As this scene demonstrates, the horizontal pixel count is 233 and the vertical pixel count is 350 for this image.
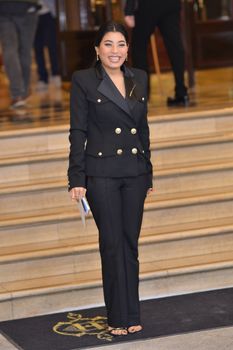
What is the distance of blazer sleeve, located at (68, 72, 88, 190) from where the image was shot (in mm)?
6016

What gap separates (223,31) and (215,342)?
7.39 m

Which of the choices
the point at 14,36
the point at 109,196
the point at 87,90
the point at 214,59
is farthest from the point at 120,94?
the point at 214,59

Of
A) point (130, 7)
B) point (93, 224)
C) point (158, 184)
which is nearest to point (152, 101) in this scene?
point (130, 7)

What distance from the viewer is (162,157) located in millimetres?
8344

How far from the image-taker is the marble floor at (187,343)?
6043mm

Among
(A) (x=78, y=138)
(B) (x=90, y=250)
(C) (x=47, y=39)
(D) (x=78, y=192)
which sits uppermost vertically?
(A) (x=78, y=138)

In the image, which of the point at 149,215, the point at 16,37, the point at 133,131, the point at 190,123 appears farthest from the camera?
the point at 16,37

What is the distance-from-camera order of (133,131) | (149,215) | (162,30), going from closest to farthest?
1. (133,131)
2. (149,215)
3. (162,30)

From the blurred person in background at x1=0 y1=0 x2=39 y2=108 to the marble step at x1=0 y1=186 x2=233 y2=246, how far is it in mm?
2663

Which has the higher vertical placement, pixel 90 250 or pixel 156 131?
pixel 156 131

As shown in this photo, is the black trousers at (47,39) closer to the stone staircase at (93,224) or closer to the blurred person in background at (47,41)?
the blurred person in background at (47,41)

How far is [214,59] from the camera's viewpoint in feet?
42.3

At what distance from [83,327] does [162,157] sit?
2167mm

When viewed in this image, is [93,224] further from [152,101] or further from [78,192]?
[152,101]
